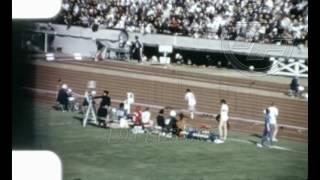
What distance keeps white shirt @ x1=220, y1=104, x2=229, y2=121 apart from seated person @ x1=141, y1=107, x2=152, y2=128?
28.1 inches

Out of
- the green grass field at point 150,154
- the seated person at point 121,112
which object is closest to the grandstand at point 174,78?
the green grass field at point 150,154

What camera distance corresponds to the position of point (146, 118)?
563 cm

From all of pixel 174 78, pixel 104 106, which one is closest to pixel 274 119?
pixel 174 78

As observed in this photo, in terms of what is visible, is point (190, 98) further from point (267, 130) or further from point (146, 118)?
point (267, 130)

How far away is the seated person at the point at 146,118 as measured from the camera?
5.61 meters

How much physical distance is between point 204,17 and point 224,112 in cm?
98

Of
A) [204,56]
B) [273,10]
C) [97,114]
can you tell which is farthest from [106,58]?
[273,10]

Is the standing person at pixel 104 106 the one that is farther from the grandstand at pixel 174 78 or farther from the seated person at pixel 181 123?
the seated person at pixel 181 123

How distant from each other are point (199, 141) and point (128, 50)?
120 centimetres

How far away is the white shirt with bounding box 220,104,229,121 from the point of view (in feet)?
18.0

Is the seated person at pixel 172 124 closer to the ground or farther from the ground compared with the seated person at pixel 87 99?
closer to the ground

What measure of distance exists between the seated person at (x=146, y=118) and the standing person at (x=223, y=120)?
70 cm

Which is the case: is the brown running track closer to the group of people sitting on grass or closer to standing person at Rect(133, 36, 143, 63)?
the group of people sitting on grass

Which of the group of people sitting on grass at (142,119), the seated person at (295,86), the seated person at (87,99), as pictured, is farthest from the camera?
the seated person at (87,99)
